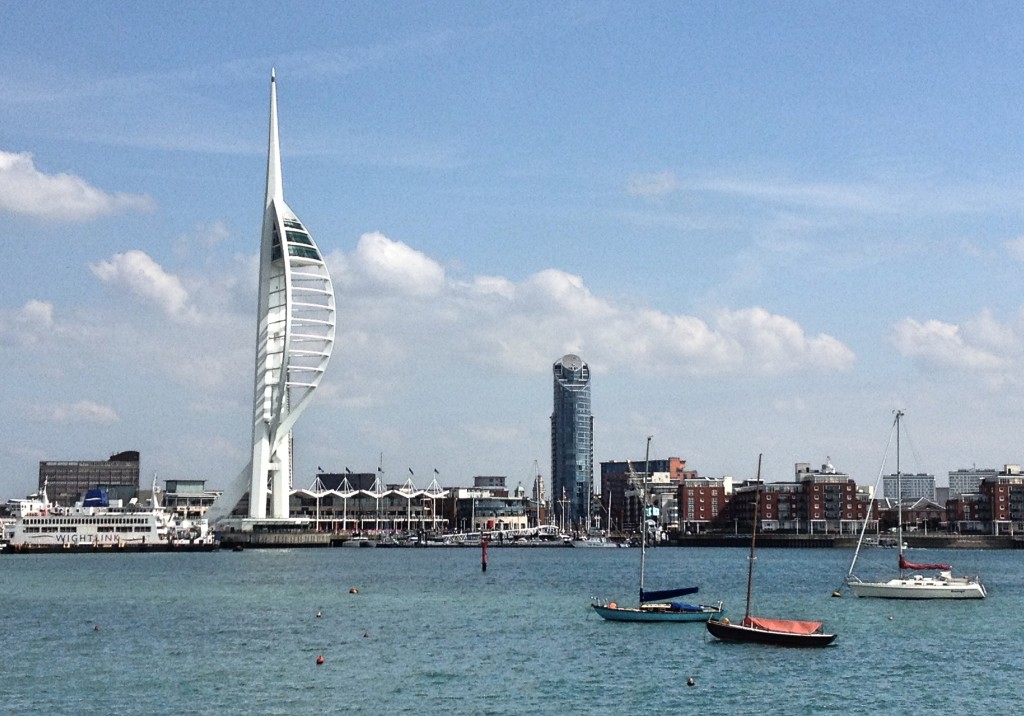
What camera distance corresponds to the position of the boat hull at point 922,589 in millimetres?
67375

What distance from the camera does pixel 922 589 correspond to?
67.4m

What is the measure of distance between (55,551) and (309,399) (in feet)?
111

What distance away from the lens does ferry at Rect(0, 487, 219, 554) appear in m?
156

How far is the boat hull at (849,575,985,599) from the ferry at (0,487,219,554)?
101 m

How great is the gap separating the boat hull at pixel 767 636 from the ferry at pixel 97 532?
116m

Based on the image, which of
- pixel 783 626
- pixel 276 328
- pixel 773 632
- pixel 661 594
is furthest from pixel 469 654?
pixel 276 328

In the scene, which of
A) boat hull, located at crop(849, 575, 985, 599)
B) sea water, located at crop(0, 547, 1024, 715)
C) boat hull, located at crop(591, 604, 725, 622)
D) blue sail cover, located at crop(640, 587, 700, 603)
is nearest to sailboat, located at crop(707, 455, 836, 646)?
sea water, located at crop(0, 547, 1024, 715)

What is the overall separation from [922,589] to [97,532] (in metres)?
113

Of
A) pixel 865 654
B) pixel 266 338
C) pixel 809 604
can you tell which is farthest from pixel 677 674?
pixel 266 338

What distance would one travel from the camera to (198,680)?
40.0 m

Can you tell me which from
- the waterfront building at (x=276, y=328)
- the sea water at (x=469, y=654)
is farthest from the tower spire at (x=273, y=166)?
the sea water at (x=469, y=654)

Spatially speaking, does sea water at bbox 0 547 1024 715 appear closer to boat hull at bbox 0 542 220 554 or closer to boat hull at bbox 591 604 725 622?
boat hull at bbox 591 604 725 622

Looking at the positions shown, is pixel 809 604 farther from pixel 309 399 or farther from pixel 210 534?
pixel 210 534

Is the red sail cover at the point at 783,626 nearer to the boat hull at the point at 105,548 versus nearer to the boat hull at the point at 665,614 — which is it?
the boat hull at the point at 665,614
